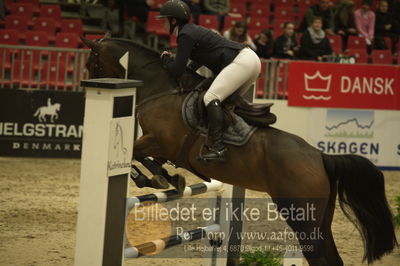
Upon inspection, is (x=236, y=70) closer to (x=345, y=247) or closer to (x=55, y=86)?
(x=345, y=247)

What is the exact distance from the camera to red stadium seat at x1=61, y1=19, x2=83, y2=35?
500 inches

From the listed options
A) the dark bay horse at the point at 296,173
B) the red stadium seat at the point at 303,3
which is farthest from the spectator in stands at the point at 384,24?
the dark bay horse at the point at 296,173

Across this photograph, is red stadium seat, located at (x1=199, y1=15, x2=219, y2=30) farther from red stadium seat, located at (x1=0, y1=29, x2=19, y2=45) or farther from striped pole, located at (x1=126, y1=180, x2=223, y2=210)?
striped pole, located at (x1=126, y1=180, x2=223, y2=210)

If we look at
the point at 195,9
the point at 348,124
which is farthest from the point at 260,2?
the point at 348,124

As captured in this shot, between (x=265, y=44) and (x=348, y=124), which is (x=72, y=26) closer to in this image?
(x=265, y=44)

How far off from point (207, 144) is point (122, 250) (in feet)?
4.37

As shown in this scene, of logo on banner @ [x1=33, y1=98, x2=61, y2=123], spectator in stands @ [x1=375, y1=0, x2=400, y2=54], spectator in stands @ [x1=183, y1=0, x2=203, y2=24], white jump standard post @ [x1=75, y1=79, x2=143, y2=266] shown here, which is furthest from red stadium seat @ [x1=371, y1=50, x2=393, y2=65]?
white jump standard post @ [x1=75, y1=79, x2=143, y2=266]

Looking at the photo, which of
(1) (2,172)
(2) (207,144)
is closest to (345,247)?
(2) (207,144)

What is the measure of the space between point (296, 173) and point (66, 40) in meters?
7.47

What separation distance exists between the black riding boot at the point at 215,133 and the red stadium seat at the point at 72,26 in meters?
7.93

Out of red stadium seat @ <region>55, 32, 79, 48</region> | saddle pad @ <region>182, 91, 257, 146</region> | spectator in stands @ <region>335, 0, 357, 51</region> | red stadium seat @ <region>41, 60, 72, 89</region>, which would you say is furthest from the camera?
spectator in stands @ <region>335, 0, 357, 51</region>

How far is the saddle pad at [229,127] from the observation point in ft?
17.3

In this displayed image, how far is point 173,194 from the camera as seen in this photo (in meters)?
5.07

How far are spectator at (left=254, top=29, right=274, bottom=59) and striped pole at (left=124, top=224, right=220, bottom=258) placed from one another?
272 inches
